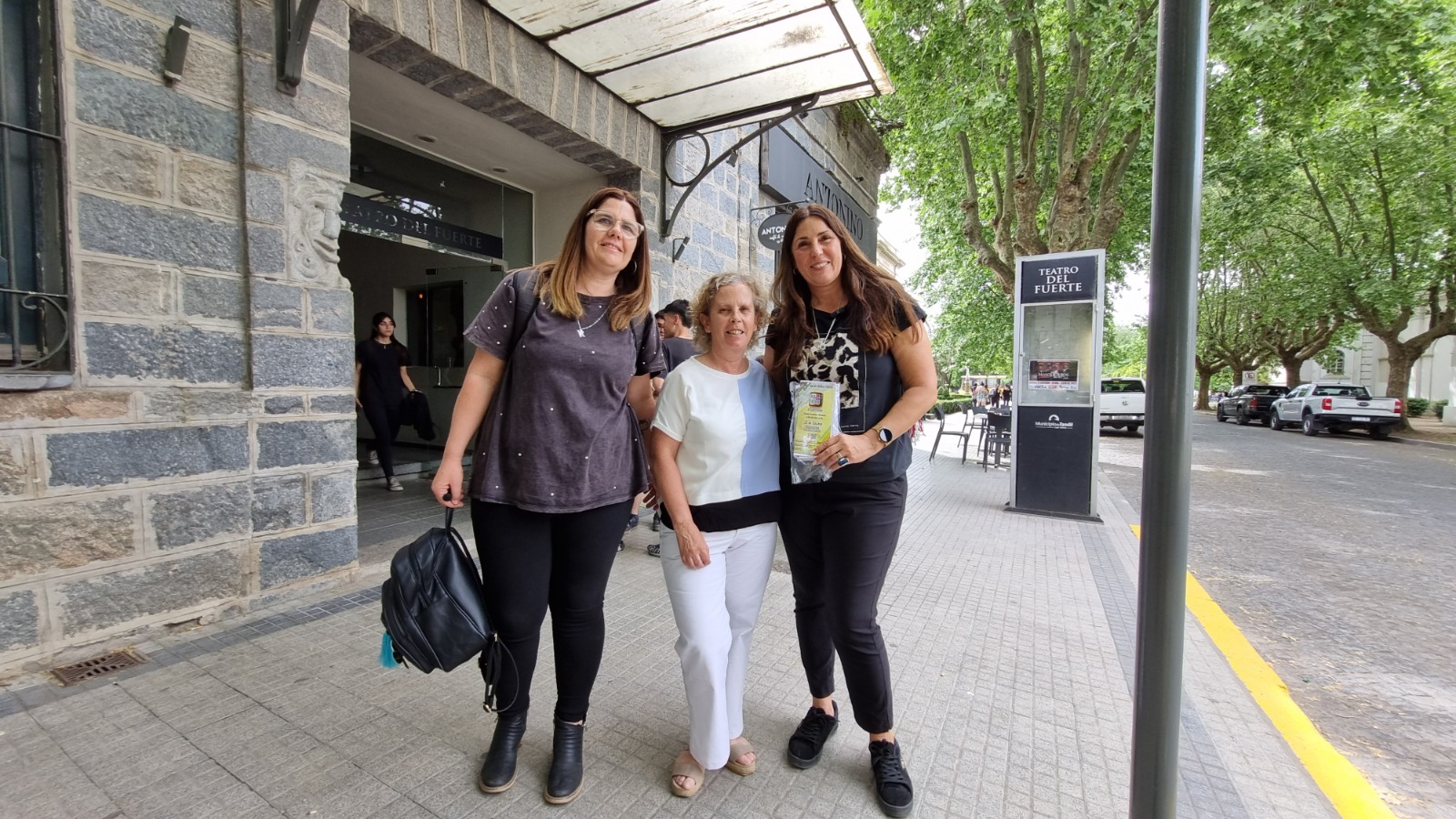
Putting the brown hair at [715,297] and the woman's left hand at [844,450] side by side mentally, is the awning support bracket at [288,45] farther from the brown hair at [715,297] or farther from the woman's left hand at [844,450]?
the woman's left hand at [844,450]

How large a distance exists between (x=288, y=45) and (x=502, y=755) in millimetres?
3441

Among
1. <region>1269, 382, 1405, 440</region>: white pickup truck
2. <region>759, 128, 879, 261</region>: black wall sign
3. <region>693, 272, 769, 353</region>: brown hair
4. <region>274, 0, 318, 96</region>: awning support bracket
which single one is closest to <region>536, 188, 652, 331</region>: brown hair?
<region>693, 272, 769, 353</region>: brown hair

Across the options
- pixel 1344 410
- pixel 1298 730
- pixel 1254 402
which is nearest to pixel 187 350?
pixel 1298 730

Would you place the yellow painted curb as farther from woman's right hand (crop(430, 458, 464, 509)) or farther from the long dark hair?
woman's right hand (crop(430, 458, 464, 509))

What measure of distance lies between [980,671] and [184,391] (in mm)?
3869

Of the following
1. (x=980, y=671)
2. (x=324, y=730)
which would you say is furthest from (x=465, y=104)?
(x=980, y=671)

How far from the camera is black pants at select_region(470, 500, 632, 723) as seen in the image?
196 centimetres

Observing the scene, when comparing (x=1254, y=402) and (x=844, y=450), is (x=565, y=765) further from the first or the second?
(x=1254, y=402)

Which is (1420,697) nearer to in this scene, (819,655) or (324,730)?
(819,655)

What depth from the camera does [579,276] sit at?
205 centimetres

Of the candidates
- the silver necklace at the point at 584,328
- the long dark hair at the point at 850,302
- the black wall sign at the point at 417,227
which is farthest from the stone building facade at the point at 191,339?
the black wall sign at the point at 417,227

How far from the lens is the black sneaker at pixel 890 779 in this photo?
77.0 inches

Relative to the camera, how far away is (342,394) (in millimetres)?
3605

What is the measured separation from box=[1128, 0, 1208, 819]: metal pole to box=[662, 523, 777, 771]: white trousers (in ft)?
A: 3.44
